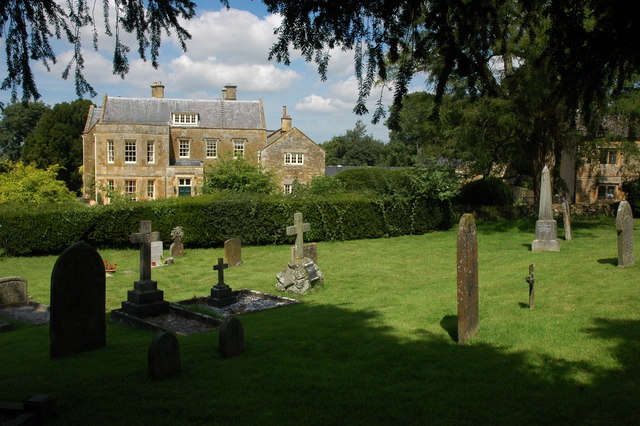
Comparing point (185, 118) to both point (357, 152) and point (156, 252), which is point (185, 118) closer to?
point (156, 252)

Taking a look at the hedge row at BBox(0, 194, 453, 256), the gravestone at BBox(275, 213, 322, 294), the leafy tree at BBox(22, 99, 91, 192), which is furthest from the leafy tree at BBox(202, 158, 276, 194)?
the leafy tree at BBox(22, 99, 91, 192)

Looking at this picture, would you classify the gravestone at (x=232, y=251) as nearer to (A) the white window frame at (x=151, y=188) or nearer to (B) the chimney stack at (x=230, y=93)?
(A) the white window frame at (x=151, y=188)

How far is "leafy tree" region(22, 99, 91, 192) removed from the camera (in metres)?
52.1

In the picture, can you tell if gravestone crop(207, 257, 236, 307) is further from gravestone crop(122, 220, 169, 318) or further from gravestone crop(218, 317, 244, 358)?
gravestone crop(218, 317, 244, 358)

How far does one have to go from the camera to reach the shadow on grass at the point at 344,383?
4.77 meters

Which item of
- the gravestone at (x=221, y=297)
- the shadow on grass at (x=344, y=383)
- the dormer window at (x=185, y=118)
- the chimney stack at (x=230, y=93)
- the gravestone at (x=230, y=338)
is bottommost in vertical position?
the gravestone at (x=221, y=297)

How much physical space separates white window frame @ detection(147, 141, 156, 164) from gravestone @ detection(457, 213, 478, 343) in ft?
122

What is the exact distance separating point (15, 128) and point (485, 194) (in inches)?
2171

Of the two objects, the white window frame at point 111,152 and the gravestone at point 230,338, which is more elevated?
the white window frame at point 111,152

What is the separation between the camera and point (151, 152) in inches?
1613

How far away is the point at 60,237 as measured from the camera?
2106cm

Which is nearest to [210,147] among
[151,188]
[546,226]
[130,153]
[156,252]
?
[151,188]

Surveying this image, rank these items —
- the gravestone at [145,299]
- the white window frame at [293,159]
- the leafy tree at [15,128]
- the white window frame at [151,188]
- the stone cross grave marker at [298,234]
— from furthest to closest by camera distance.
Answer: the leafy tree at [15,128] < the white window frame at [293,159] < the white window frame at [151,188] < the stone cross grave marker at [298,234] < the gravestone at [145,299]

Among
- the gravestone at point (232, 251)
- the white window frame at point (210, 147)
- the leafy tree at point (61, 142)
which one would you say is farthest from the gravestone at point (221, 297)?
the leafy tree at point (61, 142)
